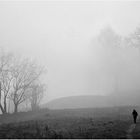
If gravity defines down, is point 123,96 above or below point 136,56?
below

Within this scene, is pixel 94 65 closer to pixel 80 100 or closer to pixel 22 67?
pixel 80 100

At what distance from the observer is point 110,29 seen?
69625 mm

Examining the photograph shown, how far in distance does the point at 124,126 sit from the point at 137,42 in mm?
35032

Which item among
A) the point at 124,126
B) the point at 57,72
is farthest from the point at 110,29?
the point at 57,72

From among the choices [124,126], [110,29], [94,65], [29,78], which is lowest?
[124,126]

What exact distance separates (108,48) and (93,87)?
117 ft

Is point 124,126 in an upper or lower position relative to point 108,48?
lower

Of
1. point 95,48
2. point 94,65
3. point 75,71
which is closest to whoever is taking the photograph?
point 95,48

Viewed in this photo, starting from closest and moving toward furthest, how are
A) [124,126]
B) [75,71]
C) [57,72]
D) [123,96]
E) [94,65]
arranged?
[124,126] < [123,96] < [94,65] < [75,71] < [57,72]

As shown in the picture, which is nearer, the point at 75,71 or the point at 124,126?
the point at 124,126

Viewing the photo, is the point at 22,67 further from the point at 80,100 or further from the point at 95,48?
the point at 95,48

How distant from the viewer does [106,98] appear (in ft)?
208

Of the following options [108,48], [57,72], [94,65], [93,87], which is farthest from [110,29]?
[57,72]

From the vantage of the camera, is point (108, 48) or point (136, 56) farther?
point (136, 56)
